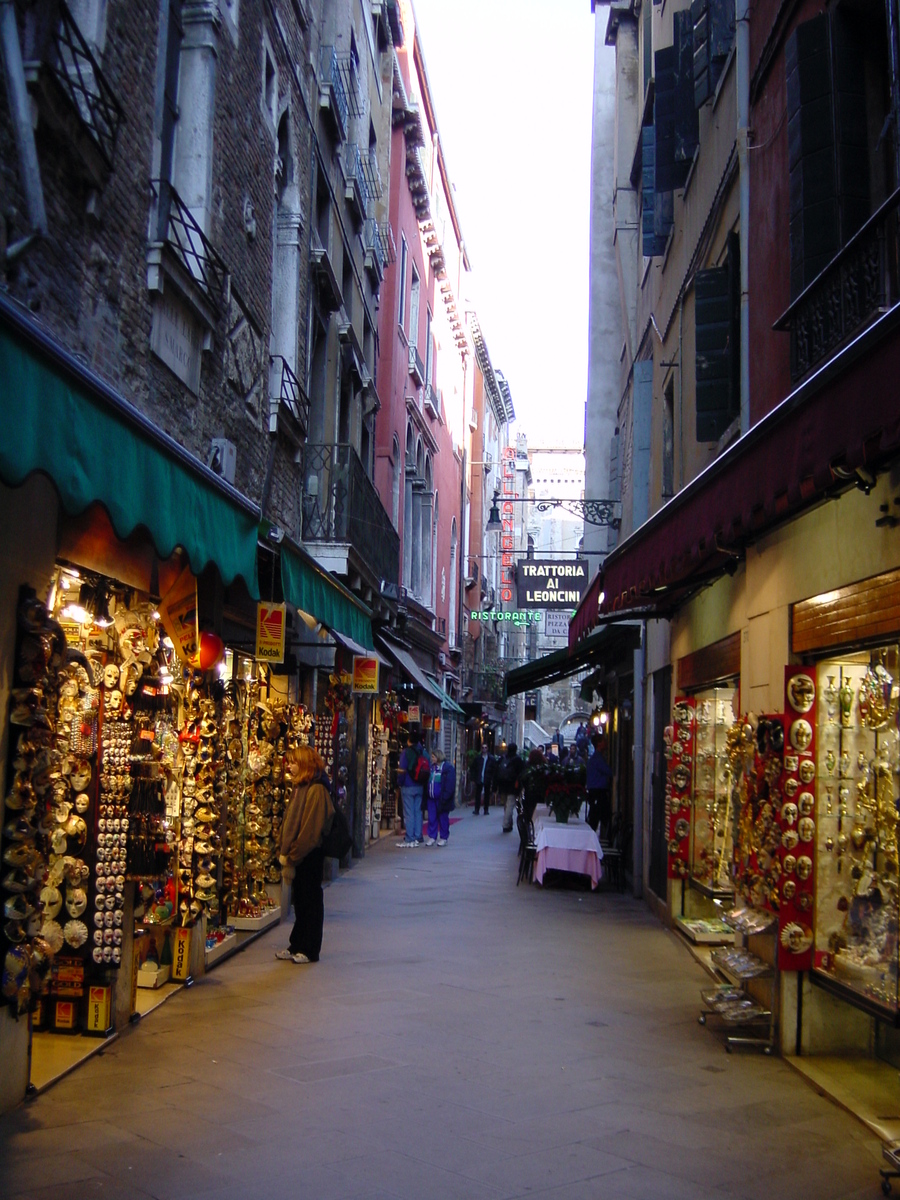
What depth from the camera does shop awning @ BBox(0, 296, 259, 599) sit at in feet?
12.8

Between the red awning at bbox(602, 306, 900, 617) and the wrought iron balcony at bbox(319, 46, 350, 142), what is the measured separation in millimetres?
9411

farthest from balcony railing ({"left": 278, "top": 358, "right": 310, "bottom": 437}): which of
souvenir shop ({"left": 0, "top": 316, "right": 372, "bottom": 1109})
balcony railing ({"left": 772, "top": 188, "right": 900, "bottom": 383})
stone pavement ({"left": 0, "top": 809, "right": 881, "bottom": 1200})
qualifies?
balcony railing ({"left": 772, "top": 188, "right": 900, "bottom": 383})

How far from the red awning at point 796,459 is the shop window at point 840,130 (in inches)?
73.5

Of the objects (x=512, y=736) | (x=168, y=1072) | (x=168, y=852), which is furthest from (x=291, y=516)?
(x=512, y=736)

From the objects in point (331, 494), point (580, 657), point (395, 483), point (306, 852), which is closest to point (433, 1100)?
point (306, 852)

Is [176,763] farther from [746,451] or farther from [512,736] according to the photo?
[512,736]

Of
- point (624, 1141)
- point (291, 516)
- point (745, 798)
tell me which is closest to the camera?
point (624, 1141)

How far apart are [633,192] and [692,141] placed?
7.80 metres

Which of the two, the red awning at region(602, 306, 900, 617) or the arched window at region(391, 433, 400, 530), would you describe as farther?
the arched window at region(391, 433, 400, 530)

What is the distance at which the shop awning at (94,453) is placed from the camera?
3888mm

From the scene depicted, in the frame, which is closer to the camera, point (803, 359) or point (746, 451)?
point (746, 451)

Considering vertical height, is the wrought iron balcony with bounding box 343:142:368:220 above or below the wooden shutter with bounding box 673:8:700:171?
above

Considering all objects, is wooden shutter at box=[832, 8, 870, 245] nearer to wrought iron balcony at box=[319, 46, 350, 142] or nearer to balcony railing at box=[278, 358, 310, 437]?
balcony railing at box=[278, 358, 310, 437]

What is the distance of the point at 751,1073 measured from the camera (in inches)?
263
